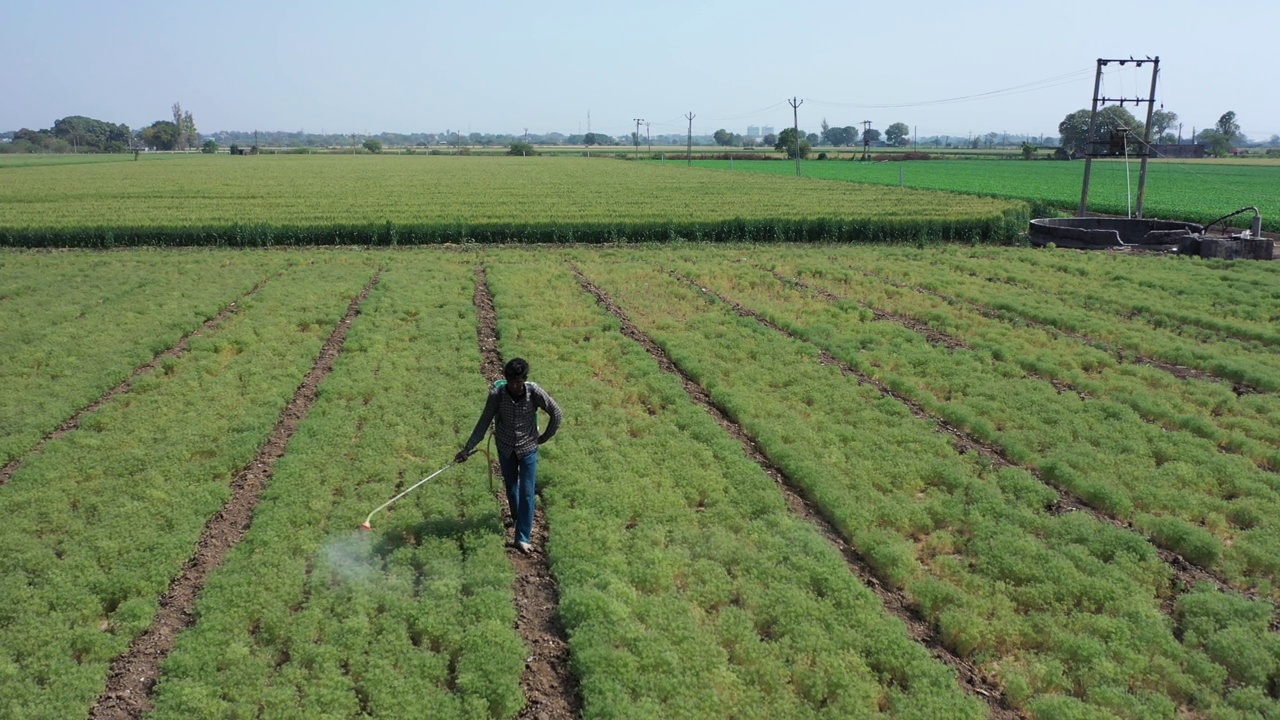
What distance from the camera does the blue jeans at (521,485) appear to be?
8.65 metres

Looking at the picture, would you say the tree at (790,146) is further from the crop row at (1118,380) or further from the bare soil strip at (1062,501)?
the bare soil strip at (1062,501)

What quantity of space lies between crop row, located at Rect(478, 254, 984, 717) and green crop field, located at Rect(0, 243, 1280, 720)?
4 centimetres

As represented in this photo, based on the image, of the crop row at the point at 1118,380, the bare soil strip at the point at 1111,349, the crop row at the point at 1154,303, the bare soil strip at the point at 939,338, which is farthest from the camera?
the crop row at the point at 1154,303

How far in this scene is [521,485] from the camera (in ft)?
28.4

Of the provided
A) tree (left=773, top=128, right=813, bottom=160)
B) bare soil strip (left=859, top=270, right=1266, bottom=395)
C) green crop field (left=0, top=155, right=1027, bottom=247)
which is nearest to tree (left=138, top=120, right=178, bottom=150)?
tree (left=773, top=128, right=813, bottom=160)

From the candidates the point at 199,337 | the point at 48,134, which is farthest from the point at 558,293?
the point at 48,134

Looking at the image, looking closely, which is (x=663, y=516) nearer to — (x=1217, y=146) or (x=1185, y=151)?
(x=1185, y=151)

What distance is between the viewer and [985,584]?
320 inches

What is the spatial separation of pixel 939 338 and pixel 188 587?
565 inches

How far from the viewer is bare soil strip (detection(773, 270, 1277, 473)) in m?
11.7

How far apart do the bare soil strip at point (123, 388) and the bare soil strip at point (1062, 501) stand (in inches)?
480

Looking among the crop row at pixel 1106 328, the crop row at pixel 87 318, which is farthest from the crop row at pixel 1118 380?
the crop row at pixel 87 318

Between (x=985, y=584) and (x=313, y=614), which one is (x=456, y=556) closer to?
(x=313, y=614)

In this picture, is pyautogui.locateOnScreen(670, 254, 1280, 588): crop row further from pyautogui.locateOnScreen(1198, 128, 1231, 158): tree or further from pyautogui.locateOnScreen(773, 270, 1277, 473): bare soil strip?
pyautogui.locateOnScreen(1198, 128, 1231, 158): tree
